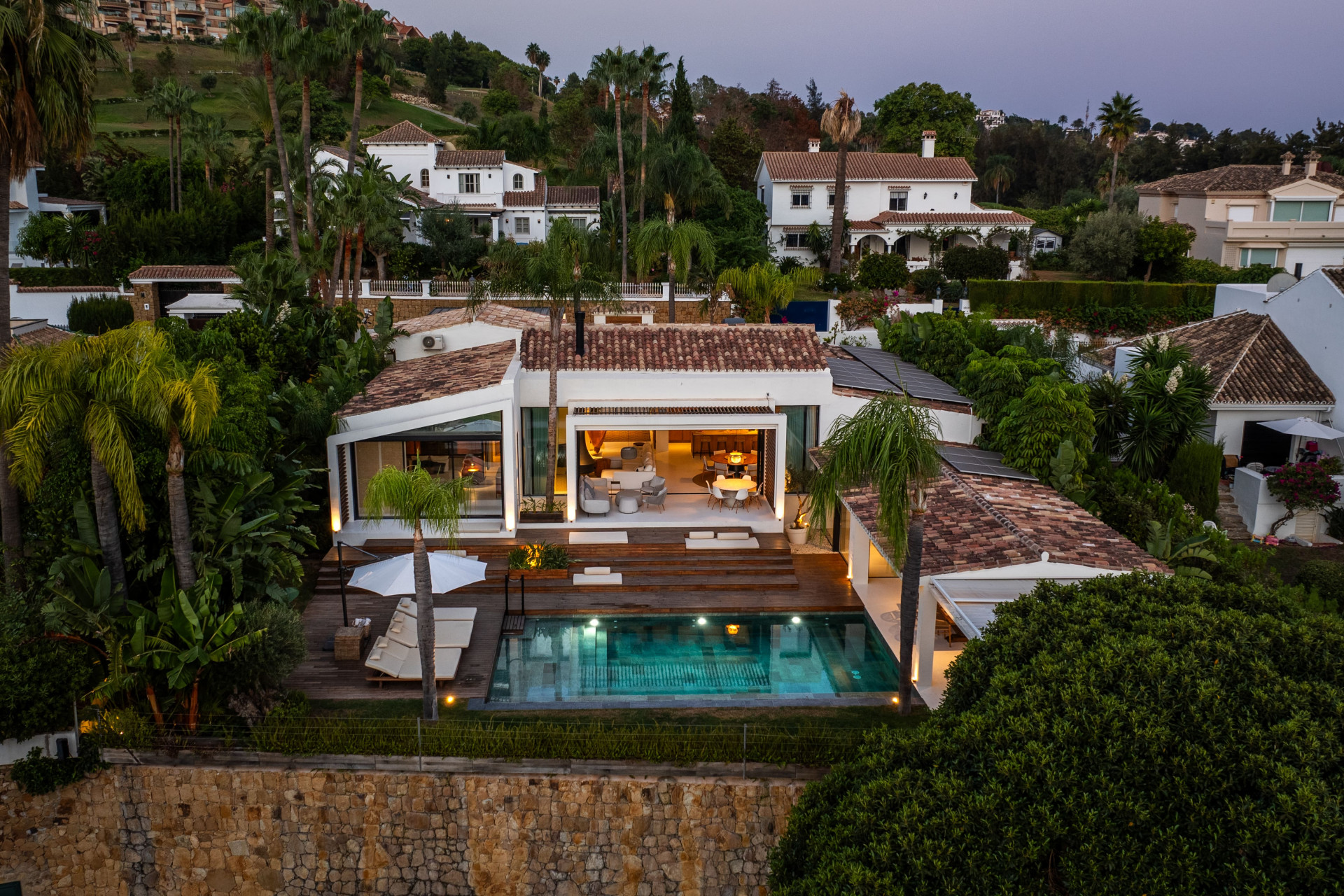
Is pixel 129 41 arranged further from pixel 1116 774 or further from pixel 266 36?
pixel 1116 774

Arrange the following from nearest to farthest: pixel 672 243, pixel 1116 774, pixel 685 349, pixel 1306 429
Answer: pixel 1116 774
pixel 685 349
pixel 1306 429
pixel 672 243

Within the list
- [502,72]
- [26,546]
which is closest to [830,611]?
[26,546]

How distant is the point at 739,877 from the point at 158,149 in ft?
257

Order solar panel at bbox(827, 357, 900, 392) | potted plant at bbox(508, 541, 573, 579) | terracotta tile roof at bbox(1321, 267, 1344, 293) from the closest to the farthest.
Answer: potted plant at bbox(508, 541, 573, 579) → solar panel at bbox(827, 357, 900, 392) → terracotta tile roof at bbox(1321, 267, 1344, 293)

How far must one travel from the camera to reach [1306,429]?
24062 mm

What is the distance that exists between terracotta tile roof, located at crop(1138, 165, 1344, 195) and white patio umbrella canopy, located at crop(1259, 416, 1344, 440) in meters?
28.7

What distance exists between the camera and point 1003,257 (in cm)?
4738

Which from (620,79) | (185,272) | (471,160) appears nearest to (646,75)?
(620,79)

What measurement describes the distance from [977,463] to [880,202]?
3678cm

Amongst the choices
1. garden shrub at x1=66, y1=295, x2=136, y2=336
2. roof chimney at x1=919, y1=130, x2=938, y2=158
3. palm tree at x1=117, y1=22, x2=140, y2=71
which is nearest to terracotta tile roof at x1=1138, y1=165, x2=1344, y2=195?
roof chimney at x1=919, y1=130, x2=938, y2=158

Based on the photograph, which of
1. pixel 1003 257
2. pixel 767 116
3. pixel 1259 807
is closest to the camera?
pixel 1259 807

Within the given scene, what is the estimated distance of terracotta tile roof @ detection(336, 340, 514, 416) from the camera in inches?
813

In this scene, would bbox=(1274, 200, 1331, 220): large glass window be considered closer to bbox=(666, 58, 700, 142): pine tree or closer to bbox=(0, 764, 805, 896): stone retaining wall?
bbox=(666, 58, 700, 142): pine tree

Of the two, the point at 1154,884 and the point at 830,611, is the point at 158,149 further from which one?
the point at 1154,884
